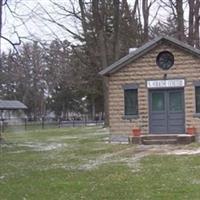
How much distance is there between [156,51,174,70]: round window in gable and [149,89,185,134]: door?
1159 mm

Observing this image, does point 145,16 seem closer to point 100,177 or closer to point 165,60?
point 165,60

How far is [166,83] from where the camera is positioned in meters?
26.0

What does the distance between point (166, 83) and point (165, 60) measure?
108 cm

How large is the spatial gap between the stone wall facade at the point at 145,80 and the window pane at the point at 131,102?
202 millimetres

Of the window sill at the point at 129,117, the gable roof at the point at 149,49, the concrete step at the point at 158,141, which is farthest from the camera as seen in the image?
the window sill at the point at 129,117

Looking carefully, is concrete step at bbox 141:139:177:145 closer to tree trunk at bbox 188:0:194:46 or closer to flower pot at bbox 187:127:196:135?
flower pot at bbox 187:127:196:135

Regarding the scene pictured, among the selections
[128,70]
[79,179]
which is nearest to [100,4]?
[128,70]

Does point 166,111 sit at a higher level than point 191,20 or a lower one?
lower

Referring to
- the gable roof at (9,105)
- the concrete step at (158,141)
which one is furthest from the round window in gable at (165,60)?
the gable roof at (9,105)

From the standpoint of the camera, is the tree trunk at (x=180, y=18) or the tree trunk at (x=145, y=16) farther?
the tree trunk at (x=145, y=16)

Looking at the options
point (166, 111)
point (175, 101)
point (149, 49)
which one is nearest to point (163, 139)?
point (166, 111)

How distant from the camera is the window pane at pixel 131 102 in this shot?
26.6 meters

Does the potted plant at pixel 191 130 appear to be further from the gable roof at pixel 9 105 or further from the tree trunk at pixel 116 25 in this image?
the gable roof at pixel 9 105

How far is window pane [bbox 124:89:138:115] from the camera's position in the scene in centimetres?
2661
